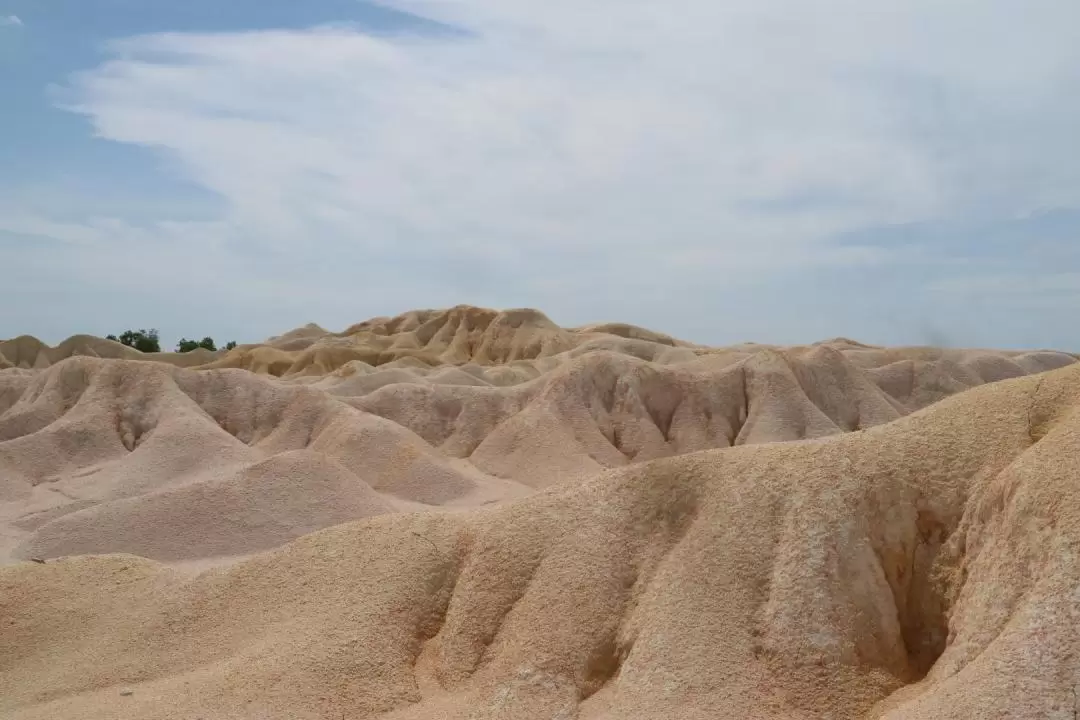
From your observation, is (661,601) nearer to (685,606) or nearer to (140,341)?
(685,606)

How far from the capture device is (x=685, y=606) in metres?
10.3

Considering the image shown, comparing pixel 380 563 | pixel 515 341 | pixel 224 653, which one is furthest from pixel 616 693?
pixel 515 341

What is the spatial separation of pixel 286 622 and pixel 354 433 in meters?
21.1

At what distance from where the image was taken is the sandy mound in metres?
8.88

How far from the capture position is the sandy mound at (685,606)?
8883 mm

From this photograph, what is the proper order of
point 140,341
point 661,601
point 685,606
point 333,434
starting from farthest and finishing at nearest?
point 140,341 < point 333,434 < point 661,601 < point 685,606

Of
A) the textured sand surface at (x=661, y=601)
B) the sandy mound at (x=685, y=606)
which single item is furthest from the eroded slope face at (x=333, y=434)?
the sandy mound at (x=685, y=606)

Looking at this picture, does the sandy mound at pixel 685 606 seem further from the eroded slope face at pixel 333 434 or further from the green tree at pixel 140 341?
the green tree at pixel 140 341

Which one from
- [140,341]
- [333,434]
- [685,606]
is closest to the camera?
[685,606]

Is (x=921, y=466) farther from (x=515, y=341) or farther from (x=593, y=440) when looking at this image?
(x=515, y=341)

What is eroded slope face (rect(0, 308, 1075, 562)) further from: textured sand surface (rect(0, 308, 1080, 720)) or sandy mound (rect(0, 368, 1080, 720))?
sandy mound (rect(0, 368, 1080, 720))

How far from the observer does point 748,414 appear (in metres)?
35.5

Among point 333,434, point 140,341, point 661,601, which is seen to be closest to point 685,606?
point 661,601

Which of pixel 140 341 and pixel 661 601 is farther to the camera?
pixel 140 341
